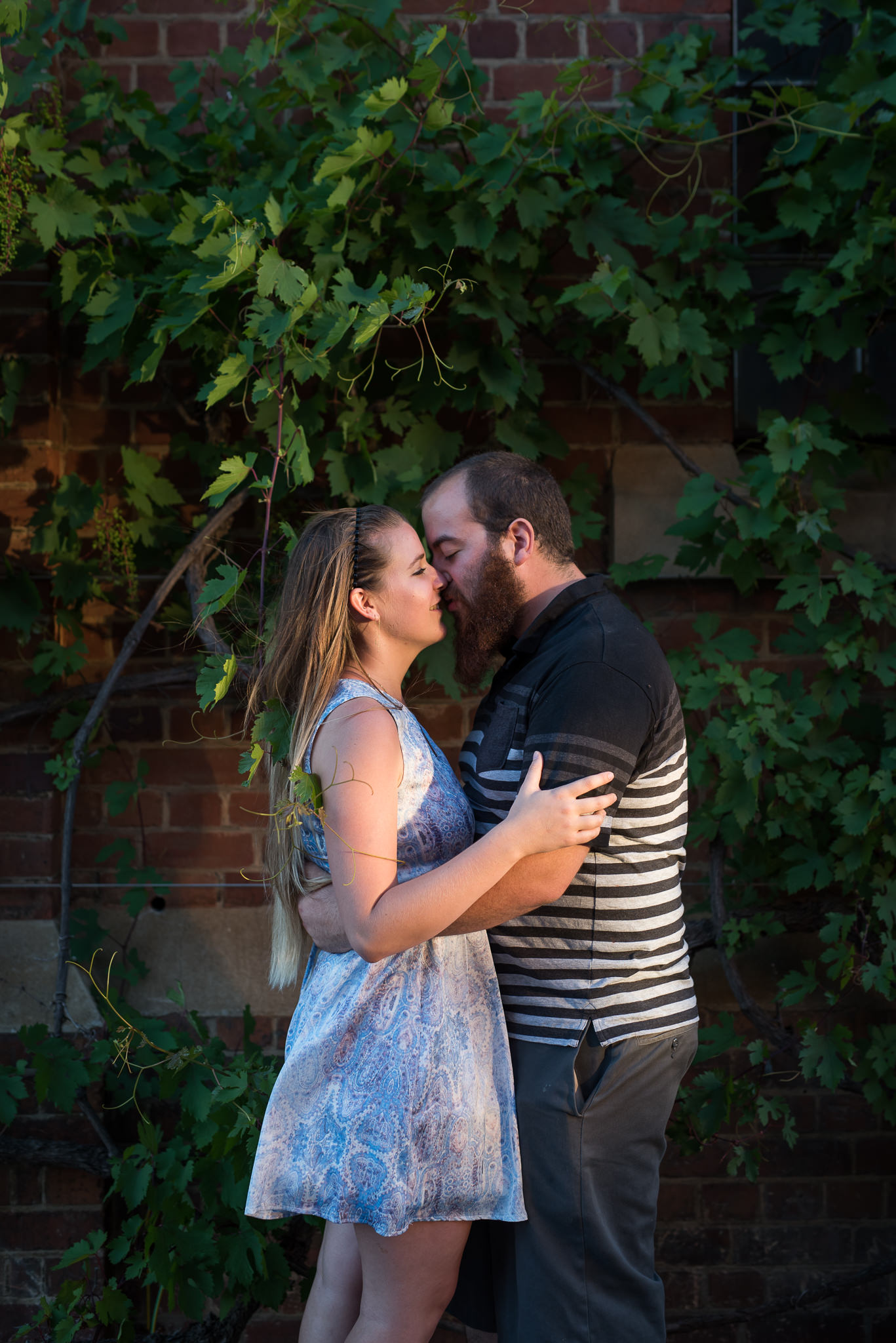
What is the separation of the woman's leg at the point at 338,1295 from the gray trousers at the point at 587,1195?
A: 281 mm

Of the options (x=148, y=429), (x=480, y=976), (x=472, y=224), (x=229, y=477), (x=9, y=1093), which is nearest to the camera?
(x=480, y=976)

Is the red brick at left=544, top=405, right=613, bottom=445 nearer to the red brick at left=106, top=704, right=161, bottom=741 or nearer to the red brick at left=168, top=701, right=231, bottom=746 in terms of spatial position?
the red brick at left=168, top=701, right=231, bottom=746

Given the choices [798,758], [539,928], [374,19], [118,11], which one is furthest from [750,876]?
[118,11]

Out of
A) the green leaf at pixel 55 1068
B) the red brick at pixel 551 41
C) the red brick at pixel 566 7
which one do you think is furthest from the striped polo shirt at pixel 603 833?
the red brick at pixel 566 7

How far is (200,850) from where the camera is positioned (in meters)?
3.14

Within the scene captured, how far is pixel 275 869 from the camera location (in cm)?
212

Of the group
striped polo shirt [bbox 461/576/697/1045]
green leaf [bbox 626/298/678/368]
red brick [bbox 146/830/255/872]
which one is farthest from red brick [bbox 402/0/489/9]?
red brick [bbox 146/830/255/872]

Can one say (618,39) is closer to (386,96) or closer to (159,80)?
(386,96)

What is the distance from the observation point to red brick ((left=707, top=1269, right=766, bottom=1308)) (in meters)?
3.08

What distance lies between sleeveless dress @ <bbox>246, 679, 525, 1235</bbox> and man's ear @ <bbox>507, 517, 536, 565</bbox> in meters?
0.45

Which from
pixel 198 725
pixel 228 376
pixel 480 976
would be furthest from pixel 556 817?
pixel 198 725

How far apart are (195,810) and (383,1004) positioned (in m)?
1.45

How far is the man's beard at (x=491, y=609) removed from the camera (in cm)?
218

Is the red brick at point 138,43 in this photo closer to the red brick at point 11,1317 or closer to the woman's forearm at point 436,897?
the woman's forearm at point 436,897
